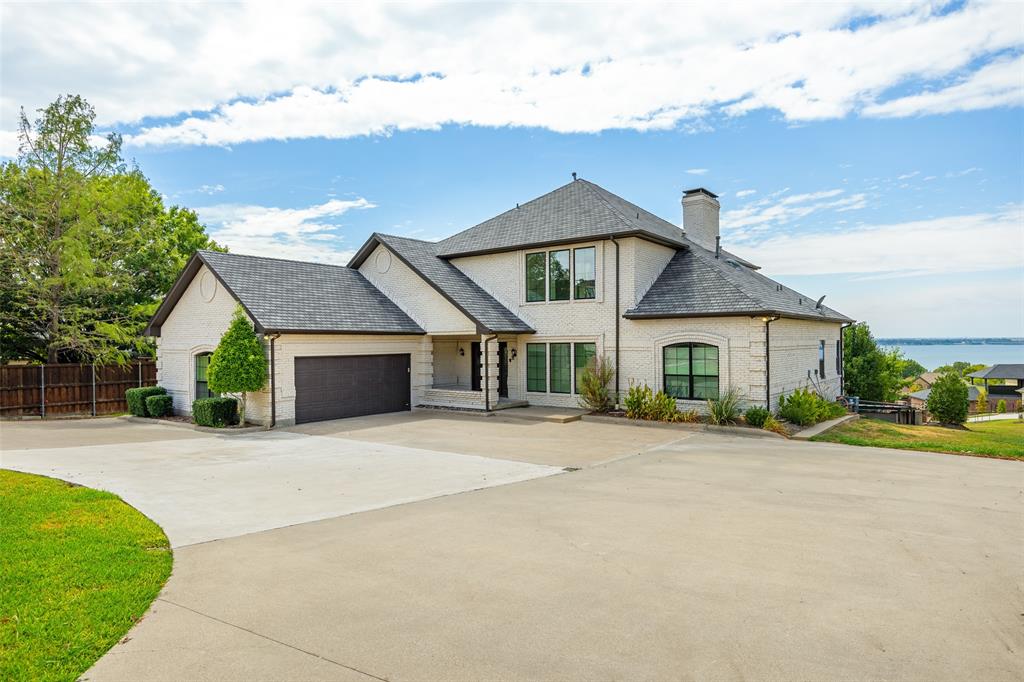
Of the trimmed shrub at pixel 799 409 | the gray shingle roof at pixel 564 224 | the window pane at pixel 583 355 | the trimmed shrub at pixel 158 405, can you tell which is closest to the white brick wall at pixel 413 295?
the gray shingle roof at pixel 564 224

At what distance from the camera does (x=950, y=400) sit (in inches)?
866

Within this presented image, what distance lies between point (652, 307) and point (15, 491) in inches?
604

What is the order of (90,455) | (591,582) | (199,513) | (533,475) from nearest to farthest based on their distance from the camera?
(591,582)
(199,513)
(533,475)
(90,455)

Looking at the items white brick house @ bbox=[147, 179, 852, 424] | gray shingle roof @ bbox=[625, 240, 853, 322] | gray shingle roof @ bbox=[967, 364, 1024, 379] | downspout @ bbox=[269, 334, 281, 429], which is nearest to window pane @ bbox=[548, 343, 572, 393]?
white brick house @ bbox=[147, 179, 852, 424]

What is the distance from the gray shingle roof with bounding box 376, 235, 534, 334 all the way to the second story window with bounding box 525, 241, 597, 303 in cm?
130

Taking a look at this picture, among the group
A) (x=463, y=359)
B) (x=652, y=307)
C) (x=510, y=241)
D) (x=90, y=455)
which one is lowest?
(x=90, y=455)

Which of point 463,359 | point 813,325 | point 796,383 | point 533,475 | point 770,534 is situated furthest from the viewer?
point 463,359

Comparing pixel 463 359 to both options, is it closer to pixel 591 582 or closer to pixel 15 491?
pixel 15 491

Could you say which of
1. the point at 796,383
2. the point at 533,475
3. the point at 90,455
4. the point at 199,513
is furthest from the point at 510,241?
the point at 199,513

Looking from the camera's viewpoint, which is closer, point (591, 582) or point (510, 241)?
point (591, 582)

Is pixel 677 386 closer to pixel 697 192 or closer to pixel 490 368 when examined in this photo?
pixel 490 368

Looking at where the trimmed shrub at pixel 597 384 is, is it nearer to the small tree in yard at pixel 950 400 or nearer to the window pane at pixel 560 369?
the window pane at pixel 560 369

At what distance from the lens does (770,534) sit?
6988mm

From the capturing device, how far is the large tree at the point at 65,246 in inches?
867
